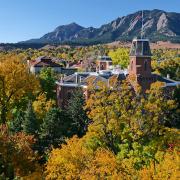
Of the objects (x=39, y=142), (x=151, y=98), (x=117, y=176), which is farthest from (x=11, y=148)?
(x=151, y=98)

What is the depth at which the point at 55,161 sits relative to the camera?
39.9m

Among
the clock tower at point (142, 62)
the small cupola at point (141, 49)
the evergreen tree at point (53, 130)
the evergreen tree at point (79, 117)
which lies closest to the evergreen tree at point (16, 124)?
the evergreen tree at point (53, 130)

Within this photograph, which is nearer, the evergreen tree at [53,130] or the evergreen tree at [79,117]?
the evergreen tree at [53,130]

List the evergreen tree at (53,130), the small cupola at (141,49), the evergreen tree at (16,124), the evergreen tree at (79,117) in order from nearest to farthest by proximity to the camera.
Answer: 1. the evergreen tree at (53,130)
2. the evergreen tree at (16,124)
3. the evergreen tree at (79,117)
4. the small cupola at (141,49)

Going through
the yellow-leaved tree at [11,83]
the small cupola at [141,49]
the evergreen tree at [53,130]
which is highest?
the small cupola at [141,49]

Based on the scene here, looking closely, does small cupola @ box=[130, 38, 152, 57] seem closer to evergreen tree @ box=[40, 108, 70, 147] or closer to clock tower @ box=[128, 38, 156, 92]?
clock tower @ box=[128, 38, 156, 92]

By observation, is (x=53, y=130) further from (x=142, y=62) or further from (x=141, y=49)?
(x=141, y=49)

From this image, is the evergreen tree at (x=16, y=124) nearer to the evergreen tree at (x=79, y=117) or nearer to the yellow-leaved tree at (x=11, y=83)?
the yellow-leaved tree at (x=11, y=83)

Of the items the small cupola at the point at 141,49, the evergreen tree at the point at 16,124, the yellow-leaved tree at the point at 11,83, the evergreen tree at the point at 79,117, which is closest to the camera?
the evergreen tree at the point at 16,124

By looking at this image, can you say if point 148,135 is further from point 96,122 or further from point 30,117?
point 30,117

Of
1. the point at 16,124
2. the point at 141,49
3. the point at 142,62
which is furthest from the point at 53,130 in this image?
the point at 141,49

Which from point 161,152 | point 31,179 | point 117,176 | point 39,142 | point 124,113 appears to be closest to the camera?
point 117,176

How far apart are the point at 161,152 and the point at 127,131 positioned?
15.8 feet

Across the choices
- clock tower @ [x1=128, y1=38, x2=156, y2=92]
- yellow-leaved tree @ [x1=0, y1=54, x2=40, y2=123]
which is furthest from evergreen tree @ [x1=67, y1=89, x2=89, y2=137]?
clock tower @ [x1=128, y1=38, x2=156, y2=92]
